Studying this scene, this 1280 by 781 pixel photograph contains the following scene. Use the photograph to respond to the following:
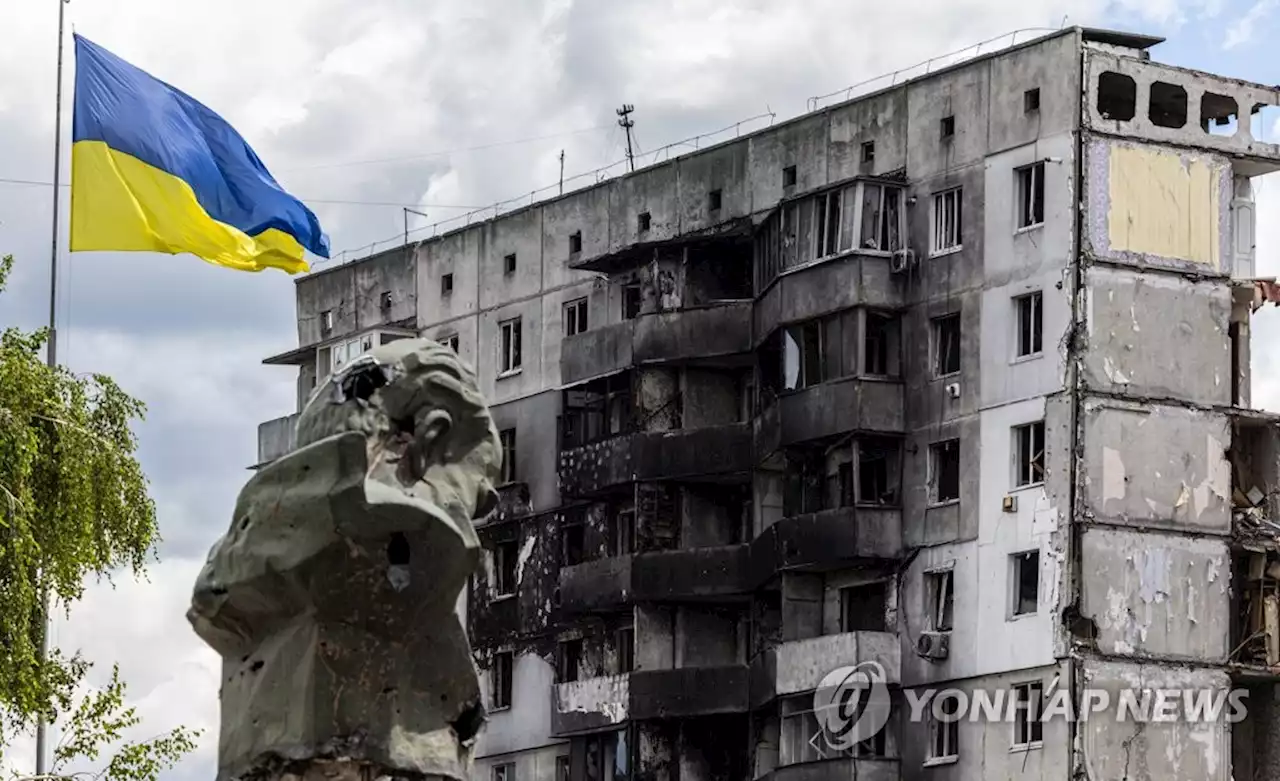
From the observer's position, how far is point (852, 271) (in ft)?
206

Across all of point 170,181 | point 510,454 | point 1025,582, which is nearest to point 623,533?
point 510,454

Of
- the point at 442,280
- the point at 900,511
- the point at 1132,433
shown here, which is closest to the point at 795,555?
the point at 900,511

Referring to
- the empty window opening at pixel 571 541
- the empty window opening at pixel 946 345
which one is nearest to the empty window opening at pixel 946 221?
the empty window opening at pixel 946 345

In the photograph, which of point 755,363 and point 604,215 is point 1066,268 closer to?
point 755,363

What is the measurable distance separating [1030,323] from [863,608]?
621 centimetres

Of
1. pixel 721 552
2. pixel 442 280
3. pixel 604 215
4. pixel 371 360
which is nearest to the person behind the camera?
pixel 371 360

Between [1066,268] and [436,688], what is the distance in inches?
1897

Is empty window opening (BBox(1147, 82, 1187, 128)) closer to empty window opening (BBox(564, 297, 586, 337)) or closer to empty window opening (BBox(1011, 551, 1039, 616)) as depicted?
empty window opening (BBox(1011, 551, 1039, 616))

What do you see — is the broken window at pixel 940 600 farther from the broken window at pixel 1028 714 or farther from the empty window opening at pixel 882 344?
the empty window opening at pixel 882 344

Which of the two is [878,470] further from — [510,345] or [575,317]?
[510,345]

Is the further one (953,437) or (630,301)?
(630,301)

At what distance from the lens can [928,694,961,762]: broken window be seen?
61.3 metres

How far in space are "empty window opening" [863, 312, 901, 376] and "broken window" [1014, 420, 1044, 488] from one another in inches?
126

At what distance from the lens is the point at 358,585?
42.9 ft
